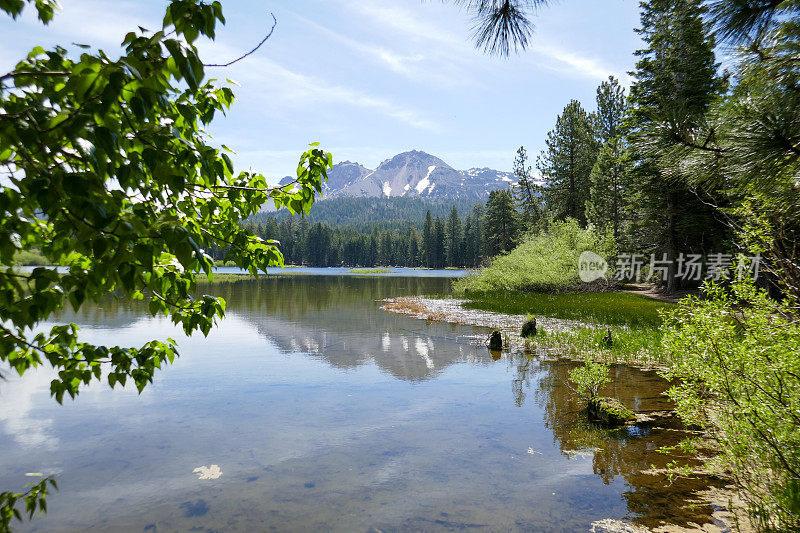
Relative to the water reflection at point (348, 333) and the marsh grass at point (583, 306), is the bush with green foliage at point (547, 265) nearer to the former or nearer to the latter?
the marsh grass at point (583, 306)

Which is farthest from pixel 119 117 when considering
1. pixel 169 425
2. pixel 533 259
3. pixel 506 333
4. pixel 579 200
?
pixel 579 200

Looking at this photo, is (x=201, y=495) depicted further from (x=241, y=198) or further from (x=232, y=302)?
(x=232, y=302)

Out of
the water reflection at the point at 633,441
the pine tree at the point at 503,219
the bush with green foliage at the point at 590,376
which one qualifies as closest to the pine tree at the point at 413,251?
the pine tree at the point at 503,219

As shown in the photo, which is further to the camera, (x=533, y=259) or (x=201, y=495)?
(x=533, y=259)

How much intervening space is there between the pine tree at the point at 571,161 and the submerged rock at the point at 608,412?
46.5 metres

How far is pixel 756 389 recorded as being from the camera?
14.9ft

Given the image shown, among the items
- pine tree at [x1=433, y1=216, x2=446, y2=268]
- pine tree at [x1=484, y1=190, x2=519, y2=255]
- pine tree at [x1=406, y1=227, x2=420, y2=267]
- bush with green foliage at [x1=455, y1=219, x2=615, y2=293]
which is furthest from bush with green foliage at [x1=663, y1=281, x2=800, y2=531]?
pine tree at [x1=406, y1=227, x2=420, y2=267]

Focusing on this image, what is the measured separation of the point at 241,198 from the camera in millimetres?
3947

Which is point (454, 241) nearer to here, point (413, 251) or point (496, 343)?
point (413, 251)

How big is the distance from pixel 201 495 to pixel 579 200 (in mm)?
54058

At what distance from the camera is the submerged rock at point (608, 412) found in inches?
343

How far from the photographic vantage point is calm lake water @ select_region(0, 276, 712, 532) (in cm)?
586

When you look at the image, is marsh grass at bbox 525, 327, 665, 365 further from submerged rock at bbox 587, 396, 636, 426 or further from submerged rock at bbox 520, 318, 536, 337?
submerged rock at bbox 587, 396, 636, 426

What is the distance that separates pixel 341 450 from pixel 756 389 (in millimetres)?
6437
